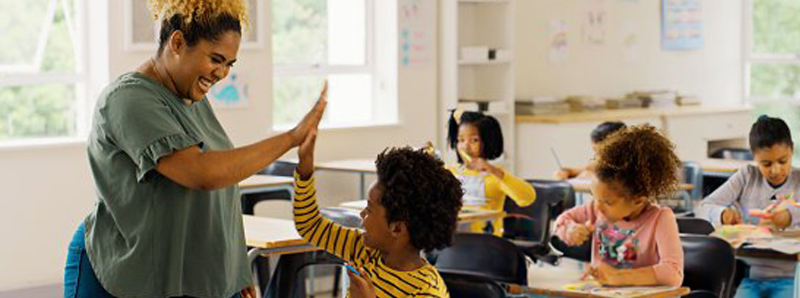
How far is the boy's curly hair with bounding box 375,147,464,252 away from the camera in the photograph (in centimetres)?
263

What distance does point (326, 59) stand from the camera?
8.13m

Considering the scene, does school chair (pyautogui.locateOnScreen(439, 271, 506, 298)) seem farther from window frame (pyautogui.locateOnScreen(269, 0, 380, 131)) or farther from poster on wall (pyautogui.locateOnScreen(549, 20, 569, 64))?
poster on wall (pyautogui.locateOnScreen(549, 20, 569, 64))

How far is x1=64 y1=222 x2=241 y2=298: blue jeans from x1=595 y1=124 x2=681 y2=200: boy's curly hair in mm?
2015

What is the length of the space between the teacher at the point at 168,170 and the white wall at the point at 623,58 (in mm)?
6908

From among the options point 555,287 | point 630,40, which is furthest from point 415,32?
point 555,287

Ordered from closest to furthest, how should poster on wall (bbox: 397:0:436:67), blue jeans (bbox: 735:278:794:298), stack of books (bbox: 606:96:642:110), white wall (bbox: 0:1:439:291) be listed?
blue jeans (bbox: 735:278:794:298) < white wall (bbox: 0:1:439:291) < poster on wall (bbox: 397:0:436:67) < stack of books (bbox: 606:96:642:110)

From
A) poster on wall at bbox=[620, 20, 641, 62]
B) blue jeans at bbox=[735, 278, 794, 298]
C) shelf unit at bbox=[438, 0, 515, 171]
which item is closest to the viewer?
blue jeans at bbox=[735, 278, 794, 298]

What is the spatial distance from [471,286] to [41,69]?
12.1ft

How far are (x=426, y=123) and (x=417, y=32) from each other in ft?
2.06

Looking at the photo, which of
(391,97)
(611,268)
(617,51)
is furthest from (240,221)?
(617,51)

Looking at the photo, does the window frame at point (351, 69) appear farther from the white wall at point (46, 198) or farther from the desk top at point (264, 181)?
the desk top at point (264, 181)

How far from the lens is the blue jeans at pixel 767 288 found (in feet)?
15.2

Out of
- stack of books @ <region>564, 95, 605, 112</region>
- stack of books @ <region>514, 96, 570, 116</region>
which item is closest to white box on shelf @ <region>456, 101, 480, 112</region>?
stack of books @ <region>514, 96, 570, 116</region>

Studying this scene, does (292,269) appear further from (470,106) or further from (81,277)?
(470,106)
